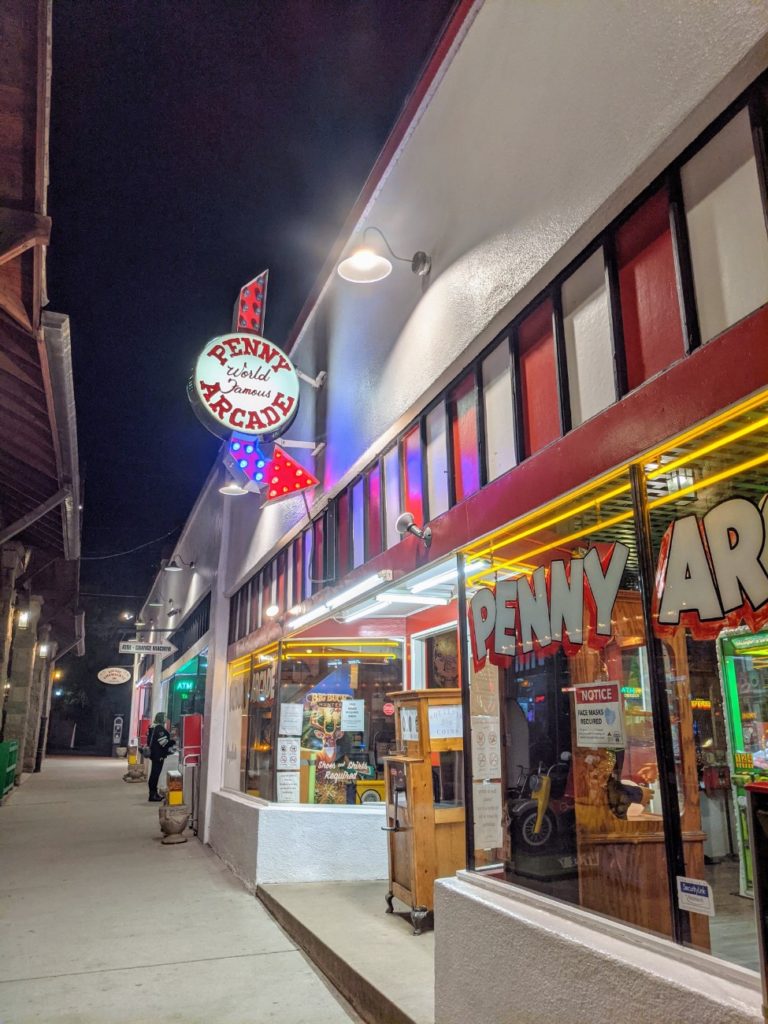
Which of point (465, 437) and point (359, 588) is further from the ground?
point (465, 437)

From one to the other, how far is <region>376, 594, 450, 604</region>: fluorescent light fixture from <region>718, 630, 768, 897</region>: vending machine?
2.42m

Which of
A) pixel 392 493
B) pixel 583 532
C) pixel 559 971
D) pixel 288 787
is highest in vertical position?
pixel 392 493

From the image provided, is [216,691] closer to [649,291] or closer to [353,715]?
[353,715]

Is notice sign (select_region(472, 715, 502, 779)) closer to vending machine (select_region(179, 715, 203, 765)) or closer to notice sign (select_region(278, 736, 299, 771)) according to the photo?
notice sign (select_region(278, 736, 299, 771))

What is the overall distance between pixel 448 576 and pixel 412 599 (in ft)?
3.34

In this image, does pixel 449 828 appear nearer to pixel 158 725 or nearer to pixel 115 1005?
pixel 115 1005

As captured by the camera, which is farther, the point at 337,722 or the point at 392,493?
the point at 337,722

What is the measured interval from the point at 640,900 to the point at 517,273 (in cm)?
337

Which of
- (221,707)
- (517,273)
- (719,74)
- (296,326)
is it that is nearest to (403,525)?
(517,273)

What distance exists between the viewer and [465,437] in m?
5.18

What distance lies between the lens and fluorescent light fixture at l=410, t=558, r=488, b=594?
475 centimetres

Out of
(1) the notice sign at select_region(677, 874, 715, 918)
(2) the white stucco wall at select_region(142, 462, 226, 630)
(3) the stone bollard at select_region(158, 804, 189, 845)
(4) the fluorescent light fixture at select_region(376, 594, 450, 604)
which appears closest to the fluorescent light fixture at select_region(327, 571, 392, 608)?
(4) the fluorescent light fixture at select_region(376, 594, 450, 604)

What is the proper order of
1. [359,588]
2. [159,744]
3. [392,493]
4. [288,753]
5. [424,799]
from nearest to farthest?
[424,799]
[392,493]
[359,588]
[288,753]
[159,744]

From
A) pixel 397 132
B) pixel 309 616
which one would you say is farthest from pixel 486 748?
pixel 397 132
